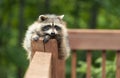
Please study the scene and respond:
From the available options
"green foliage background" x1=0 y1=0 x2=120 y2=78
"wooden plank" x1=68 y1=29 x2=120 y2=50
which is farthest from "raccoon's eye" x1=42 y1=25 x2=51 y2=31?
"green foliage background" x1=0 y1=0 x2=120 y2=78

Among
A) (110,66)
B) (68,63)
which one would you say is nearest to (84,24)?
(68,63)

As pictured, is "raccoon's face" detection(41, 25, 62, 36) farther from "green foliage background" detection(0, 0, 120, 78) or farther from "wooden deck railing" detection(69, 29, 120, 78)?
"green foliage background" detection(0, 0, 120, 78)

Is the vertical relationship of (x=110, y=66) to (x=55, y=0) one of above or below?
below

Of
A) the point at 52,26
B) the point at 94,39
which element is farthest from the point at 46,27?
the point at 94,39

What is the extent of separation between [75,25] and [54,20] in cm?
398

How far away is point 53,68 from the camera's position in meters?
3.03

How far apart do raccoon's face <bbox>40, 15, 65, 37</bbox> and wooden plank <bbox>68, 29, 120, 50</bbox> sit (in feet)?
1.39

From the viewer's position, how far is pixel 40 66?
261cm

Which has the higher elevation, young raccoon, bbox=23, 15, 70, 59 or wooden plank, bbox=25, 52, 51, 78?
young raccoon, bbox=23, 15, 70, 59

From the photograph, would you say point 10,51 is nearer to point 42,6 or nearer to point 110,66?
point 42,6

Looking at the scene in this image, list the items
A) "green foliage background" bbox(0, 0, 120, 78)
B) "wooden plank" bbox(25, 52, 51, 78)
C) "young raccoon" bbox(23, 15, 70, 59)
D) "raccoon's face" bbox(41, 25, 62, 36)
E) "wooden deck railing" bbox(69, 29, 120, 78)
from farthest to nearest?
1. "green foliage background" bbox(0, 0, 120, 78)
2. "wooden deck railing" bbox(69, 29, 120, 78)
3. "raccoon's face" bbox(41, 25, 62, 36)
4. "young raccoon" bbox(23, 15, 70, 59)
5. "wooden plank" bbox(25, 52, 51, 78)

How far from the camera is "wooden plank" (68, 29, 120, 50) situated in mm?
4152

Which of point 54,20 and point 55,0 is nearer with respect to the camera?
point 54,20

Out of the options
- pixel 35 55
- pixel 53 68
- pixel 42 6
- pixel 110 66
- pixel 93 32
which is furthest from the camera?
pixel 42 6
